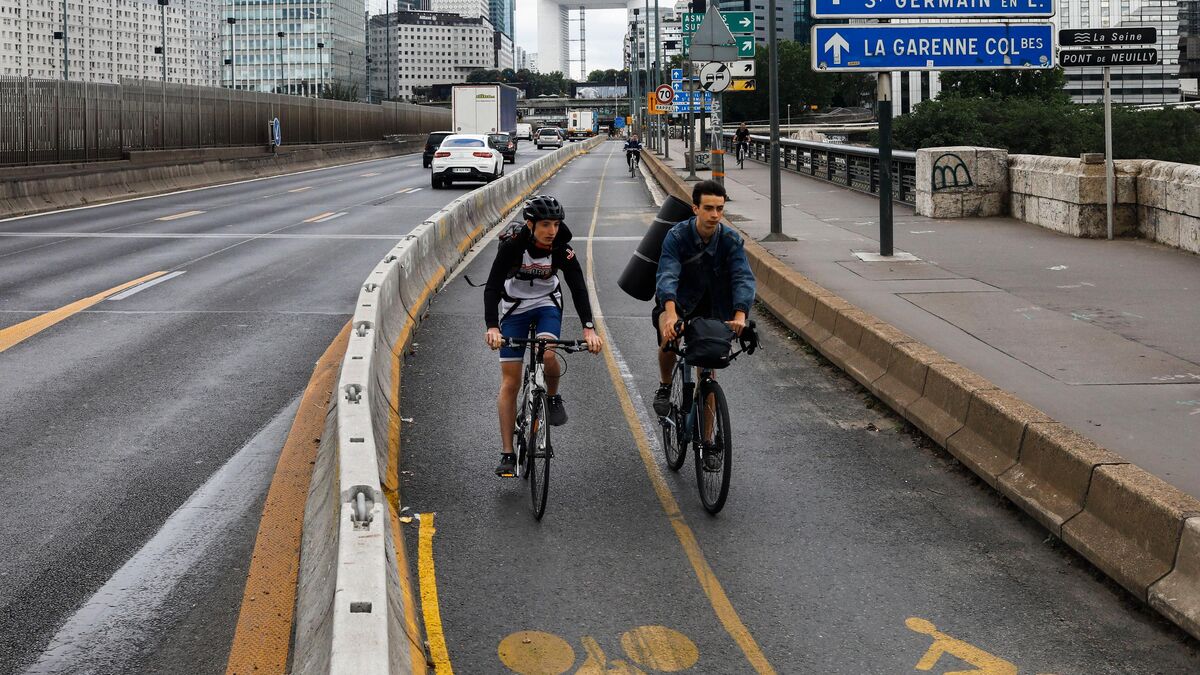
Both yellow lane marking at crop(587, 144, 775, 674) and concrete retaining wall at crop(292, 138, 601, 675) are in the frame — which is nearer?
concrete retaining wall at crop(292, 138, 601, 675)

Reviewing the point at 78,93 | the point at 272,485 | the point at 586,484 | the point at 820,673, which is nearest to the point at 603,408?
the point at 586,484

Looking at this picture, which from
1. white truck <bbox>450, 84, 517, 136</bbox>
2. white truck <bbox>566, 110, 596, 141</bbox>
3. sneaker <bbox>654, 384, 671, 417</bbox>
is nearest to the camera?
sneaker <bbox>654, 384, 671, 417</bbox>

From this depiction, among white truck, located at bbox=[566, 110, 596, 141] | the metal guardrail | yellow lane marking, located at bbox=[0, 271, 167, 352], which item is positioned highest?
white truck, located at bbox=[566, 110, 596, 141]

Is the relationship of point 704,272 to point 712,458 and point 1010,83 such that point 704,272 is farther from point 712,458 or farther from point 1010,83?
point 1010,83

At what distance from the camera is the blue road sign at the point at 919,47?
1705 centimetres

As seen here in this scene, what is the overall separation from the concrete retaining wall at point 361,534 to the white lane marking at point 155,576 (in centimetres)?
51

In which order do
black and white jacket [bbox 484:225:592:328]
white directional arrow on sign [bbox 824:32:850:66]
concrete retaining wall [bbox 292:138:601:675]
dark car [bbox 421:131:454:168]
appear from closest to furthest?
concrete retaining wall [bbox 292:138:601:675], black and white jacket [bbox 484:225:592:328], white directional arrow on sign [bbox 824:32:850:66], dark car [bbox 421:131:454:168]

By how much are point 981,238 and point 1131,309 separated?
22.2 ft

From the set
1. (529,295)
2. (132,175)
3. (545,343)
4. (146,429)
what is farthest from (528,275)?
(132,175)

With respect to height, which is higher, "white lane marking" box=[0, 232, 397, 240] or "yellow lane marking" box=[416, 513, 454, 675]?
"white lane marking" box=[0, 232, 397, 240]

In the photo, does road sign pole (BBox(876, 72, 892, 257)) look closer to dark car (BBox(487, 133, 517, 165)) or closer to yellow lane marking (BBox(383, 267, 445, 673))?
yellow lane marking (BBox(383, 267, 445, 673))

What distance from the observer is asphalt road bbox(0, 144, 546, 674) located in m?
5.62

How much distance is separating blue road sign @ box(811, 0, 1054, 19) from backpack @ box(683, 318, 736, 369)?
10546 mm

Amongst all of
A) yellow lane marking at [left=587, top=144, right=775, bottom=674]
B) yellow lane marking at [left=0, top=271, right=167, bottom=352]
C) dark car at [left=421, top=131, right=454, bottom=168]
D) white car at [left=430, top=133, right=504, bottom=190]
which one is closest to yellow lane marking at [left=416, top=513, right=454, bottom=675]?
yellow lane marking at [left=587, top=144, right=775, bottom=674]
